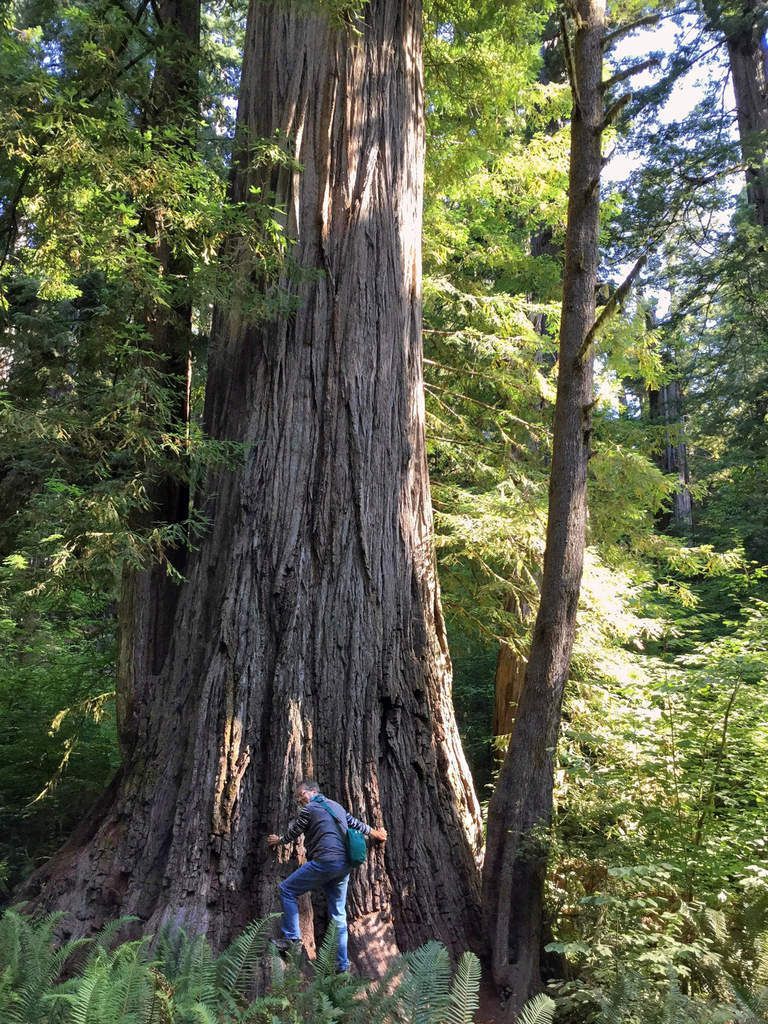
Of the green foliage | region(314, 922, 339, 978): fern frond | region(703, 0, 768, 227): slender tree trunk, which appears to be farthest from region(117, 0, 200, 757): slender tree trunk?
region(703, 0, 768, 227): slender tree trunk

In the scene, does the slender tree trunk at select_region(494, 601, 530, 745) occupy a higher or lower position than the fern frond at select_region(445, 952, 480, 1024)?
higher

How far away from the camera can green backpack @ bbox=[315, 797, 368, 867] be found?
179 inches

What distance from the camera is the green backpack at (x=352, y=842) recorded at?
4.55m

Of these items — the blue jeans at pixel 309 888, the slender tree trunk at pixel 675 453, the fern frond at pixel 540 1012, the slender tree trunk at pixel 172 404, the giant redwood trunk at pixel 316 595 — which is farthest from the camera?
the slender tree trunk at pixel 675 453

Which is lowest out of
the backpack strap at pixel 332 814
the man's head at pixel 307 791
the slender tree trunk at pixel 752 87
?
the backpack strap at pixel 332 814

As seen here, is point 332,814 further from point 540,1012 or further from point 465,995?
point 540,1012

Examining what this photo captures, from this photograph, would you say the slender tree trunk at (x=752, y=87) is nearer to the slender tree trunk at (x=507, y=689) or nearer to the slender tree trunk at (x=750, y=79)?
the slender tree trunk at (x=750, y=79)

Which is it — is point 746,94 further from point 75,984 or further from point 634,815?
point 75,984

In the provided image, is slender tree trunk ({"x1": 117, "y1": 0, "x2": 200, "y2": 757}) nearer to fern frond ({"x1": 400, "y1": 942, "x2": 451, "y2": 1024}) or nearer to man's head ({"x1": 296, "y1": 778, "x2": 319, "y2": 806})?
man's head ({"x1": 296, "y1": 778, "x2": 319, "y2": 806})

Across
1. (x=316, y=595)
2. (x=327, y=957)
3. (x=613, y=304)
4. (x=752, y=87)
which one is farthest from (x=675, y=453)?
Result: (x=327, y=957)

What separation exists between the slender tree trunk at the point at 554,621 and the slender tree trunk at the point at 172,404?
8.52 ft

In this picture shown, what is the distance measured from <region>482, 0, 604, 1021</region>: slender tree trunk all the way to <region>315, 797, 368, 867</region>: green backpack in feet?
3.50

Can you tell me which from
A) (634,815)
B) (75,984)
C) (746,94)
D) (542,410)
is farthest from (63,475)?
(746,94)

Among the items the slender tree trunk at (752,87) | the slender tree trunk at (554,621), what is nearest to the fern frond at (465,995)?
the slender tree trunk at (554,621)
